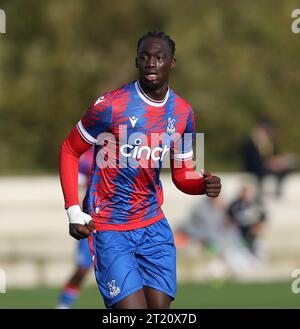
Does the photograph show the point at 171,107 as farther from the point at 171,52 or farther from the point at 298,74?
the point at 298,74

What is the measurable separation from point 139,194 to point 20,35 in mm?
27220

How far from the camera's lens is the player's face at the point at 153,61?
26.2ft

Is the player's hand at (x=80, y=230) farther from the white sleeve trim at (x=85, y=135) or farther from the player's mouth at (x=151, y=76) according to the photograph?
the player's mouth at (x=151, y=76)

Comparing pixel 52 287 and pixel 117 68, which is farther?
pixel 117 68

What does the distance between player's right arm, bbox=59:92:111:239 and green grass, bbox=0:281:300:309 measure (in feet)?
20.7

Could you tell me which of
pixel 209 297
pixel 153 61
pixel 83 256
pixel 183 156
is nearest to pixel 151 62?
pixel 153 61

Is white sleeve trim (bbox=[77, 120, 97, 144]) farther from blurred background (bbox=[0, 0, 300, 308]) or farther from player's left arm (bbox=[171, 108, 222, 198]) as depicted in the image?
blurred background (bbox=[0, 0, 300, 308])

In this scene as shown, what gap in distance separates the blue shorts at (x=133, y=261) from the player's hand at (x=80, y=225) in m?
0.23

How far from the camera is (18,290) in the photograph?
17.4 m

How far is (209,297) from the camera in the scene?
15.8 metres

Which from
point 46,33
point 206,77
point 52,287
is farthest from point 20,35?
point 52,287

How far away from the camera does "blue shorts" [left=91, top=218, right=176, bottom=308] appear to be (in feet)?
26.5

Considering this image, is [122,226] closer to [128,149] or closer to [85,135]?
[128,149]

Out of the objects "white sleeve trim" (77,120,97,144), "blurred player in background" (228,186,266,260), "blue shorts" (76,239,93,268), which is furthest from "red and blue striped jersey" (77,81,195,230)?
"blurred player in background" (228,186,266,260)
